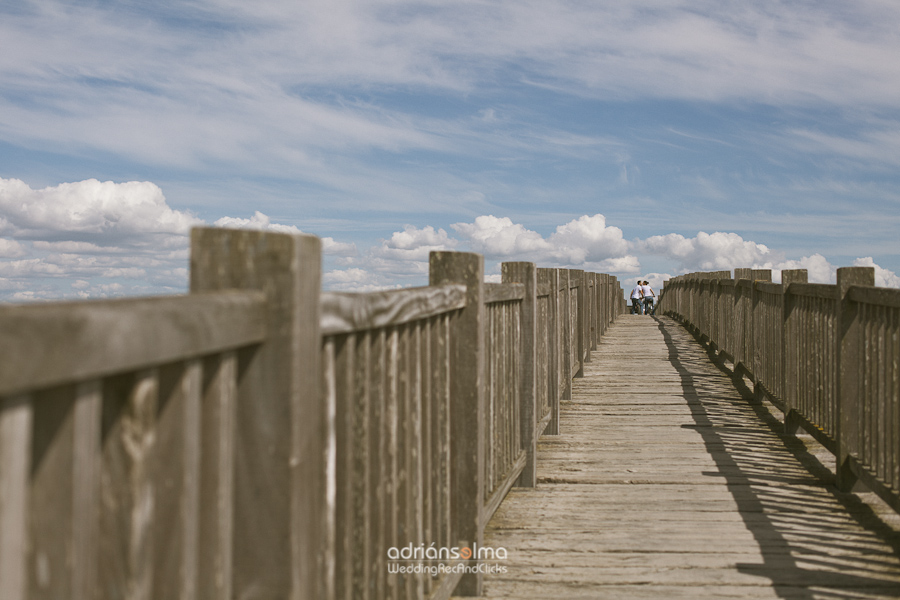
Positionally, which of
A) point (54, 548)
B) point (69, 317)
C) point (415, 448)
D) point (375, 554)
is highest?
point (69, 317)

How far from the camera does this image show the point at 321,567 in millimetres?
2002

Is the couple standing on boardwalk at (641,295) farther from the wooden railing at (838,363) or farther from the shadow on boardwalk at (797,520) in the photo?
the shadow on boardwalk at (797,520)

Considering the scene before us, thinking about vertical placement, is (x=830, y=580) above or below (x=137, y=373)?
below

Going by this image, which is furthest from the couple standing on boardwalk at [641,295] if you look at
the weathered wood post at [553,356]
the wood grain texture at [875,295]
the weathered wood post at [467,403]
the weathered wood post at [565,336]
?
the weathered wood post at [467,403]

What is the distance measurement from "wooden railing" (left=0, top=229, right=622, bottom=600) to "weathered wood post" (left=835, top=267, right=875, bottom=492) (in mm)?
3727

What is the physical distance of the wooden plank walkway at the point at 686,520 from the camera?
3801 millimetres

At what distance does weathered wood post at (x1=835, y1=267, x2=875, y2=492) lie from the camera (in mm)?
5324

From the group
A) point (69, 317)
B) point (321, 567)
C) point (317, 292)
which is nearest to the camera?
point (69, 317)

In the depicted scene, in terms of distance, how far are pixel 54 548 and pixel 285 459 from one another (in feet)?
1.92

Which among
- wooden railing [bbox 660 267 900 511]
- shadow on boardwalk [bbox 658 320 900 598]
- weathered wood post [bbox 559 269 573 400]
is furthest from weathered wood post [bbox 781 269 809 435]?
weathered wood post [bbox 559 269 573 400]

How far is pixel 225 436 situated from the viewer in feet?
5.22

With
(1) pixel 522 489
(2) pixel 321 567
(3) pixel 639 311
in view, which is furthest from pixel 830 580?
(3) pixel 639 311

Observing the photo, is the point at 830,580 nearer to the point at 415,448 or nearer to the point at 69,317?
the point at 415,448

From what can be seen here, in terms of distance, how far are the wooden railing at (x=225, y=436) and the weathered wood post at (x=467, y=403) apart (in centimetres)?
43
